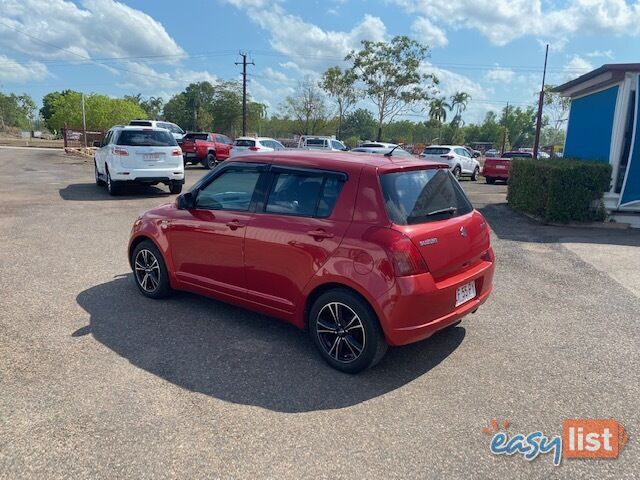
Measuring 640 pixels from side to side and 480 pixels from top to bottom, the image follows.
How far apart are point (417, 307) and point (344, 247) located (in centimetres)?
68

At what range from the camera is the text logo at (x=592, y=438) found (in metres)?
2.79

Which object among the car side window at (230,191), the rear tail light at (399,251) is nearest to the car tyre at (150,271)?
the car side window at (230,191)

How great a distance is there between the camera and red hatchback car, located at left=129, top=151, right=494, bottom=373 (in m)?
3.37

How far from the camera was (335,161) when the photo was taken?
3.83 metres

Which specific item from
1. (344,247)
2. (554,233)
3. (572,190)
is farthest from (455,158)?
(344,247)

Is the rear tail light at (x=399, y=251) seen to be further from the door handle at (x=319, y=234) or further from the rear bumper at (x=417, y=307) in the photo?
the door handle at (x=319, y=234)

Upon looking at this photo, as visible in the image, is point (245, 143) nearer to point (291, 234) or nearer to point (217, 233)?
point (217, 233)

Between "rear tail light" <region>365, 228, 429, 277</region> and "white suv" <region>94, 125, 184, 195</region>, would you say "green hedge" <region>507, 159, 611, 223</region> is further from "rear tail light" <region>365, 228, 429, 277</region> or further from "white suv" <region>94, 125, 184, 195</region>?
"white suv" <region>94, 125, 184, 195</region>

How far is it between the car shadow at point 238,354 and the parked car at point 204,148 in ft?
65.1

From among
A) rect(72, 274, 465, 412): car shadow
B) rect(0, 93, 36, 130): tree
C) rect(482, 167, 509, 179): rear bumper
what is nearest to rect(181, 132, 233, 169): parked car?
rect(482, 167, 509, 179): rear bumper

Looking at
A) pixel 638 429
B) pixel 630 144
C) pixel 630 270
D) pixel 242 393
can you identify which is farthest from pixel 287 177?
pixel 630 144

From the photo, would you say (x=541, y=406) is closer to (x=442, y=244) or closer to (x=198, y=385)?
(x=442, y=244)

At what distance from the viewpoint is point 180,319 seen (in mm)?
4609

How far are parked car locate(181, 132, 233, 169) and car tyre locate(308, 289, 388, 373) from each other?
21.6 m
